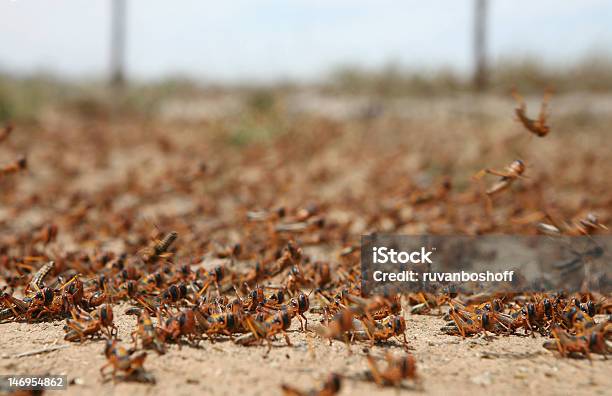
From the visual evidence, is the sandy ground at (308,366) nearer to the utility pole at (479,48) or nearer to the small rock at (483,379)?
the small rock at (483,379)

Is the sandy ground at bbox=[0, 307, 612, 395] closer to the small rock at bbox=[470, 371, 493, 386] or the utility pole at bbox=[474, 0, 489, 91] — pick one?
the small rock at bbox=[470, 371, 493, 386]

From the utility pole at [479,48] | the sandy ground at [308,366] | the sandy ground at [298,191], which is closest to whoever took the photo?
the sandy ground at [308,366]

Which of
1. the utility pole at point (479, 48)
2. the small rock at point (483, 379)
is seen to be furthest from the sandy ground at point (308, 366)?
the utility pole at point (479, 48)

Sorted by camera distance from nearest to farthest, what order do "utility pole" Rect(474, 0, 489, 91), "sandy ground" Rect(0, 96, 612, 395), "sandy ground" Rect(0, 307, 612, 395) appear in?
"sandy ground" Rect(0, 307, 612, 395), "sandy ground" Rect(0, 96, 612, 395), "utility pole" Rect(474, 0, 489, 91)

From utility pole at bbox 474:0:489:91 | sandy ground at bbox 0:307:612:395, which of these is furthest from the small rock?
utility pole at bbox 474:0:489:91

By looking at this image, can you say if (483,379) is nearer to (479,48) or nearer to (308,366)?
(308,366)

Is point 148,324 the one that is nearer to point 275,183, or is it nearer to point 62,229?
point 62,229

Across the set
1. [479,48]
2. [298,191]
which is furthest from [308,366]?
[479,48]

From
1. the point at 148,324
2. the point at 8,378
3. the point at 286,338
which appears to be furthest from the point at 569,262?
the point at 8,378
